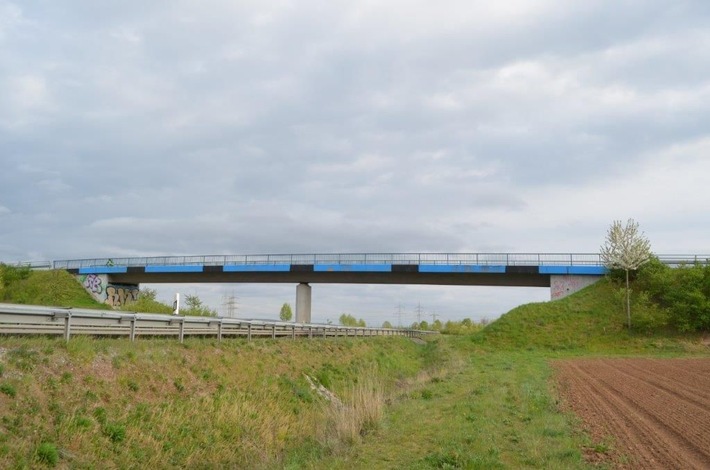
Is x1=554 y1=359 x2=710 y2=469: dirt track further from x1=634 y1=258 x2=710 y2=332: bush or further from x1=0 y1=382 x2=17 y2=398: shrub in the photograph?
x1=634 y1=258 x2=710 y2=332: bush

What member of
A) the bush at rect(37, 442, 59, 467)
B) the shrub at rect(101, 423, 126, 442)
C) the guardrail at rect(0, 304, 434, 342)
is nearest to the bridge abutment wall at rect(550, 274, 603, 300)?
the guardrail at rect(0, 304, 434, 342)

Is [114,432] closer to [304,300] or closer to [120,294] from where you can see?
[304,300]

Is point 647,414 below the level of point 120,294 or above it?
below

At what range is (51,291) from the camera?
68.4 metres

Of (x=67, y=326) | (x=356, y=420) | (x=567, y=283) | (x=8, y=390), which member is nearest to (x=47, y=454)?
(x=8, y=390)

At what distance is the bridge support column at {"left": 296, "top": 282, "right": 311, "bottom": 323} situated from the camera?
71688 millimetres

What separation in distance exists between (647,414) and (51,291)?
70122 millimetres

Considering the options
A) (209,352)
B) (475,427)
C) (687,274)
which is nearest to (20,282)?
(209,352)

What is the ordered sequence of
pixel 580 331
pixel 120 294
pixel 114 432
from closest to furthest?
pixel 114 432 → pixel 580 331 → pixel 120 294

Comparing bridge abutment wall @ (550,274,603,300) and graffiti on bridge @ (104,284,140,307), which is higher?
bridge abutment wall @ (550,274,603,300)

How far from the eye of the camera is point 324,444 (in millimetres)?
13875

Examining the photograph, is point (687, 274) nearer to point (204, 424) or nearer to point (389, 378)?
point (389, 378)

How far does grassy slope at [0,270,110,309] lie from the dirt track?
5791 cm

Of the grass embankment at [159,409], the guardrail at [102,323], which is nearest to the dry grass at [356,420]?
the grass embankment at [159,409]
